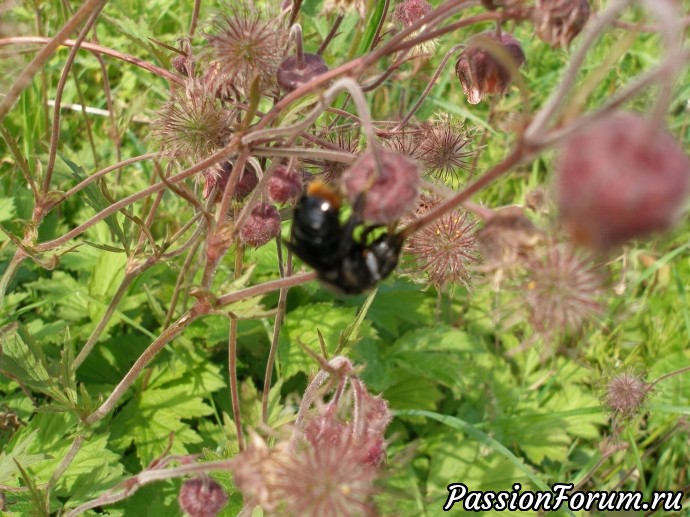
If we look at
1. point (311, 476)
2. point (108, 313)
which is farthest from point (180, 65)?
point (311, 476)

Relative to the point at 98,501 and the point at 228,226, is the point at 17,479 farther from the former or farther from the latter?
the point at 228,226

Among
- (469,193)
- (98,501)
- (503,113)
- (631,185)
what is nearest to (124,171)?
(503,113)

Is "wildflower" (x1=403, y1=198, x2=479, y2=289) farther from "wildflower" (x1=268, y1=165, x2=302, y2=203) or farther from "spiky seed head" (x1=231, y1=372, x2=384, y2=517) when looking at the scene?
"spiky seed head" (x1=231, y1=372, x2=384, y2=517)

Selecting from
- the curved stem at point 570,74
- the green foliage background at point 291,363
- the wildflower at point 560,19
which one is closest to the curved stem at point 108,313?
the green foliage background at point 291,363

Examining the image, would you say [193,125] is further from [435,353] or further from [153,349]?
[435,353]

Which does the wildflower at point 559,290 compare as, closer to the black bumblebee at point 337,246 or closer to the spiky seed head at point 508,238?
the spiky seed head at point 508,238
